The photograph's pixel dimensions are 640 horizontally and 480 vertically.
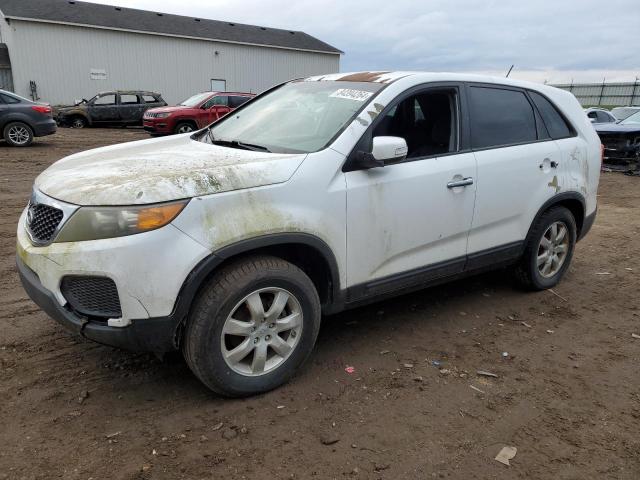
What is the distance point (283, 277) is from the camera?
9.20ft

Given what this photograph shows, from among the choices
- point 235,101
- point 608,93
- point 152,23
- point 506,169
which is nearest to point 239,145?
point 506,169

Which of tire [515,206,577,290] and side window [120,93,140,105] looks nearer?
tire [515,206,577,290]

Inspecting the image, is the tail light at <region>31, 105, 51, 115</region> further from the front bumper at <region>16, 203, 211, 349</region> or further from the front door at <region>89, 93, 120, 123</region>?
the front bumper at <region>16, 203, 211, 349</region>

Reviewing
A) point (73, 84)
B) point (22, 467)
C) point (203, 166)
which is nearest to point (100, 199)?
point (203, 166)

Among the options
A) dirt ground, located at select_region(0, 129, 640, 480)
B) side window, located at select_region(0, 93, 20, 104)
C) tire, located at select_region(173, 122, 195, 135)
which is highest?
side window, located at select_region(0, 93, 20, 104)

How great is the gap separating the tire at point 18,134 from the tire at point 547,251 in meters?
12.7

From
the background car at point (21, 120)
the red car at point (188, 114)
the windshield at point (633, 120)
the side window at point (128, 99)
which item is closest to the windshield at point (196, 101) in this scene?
the red car at point (188, 114)

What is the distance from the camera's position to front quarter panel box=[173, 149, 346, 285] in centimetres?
255

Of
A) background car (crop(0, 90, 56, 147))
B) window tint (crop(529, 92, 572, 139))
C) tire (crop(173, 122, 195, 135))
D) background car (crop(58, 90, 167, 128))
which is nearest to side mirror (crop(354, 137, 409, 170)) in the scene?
window tint (crop(529, 92, 572, 139))

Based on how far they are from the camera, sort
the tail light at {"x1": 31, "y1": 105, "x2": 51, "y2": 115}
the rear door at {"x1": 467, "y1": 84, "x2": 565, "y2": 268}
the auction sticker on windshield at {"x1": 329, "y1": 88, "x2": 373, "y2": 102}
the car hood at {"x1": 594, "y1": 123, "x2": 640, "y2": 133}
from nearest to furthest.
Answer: the auction sticker on windshield at {"x1": 329, "y1": 88, "x2": 373, "y2": 102} → the rear door at {"x1": 467, "y1": 84, "x2": 565, "y2": 268} → the car hood at {"x1": 594, "y1": 123, "x2": 640, "y2": 133} → the tail light at {"x1": 31, "y1": 105, "x2": 51, "y2": 115}

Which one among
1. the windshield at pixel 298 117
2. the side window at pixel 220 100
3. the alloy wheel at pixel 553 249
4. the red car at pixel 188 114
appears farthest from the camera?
the side window at pixel 220 100

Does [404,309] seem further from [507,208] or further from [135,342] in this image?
[135,342]

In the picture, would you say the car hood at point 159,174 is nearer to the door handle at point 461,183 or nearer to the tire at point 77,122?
the door handle at point 461,183

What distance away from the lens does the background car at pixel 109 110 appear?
20.6 meters
